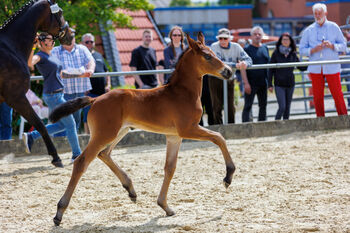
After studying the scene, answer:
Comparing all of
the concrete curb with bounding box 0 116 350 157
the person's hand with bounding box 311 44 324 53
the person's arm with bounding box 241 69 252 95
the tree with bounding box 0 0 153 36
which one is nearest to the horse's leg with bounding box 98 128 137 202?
the concrete curb with bounding box 0 116 350 157

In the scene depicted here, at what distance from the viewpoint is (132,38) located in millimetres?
16828

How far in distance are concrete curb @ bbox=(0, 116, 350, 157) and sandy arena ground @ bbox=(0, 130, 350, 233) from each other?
0.74ft

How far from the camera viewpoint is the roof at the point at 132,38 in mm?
16047

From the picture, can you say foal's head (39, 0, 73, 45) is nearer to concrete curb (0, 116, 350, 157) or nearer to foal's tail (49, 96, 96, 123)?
concrete curb (0, 116, 350, 157)

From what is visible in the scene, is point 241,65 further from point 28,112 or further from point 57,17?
point 28,112

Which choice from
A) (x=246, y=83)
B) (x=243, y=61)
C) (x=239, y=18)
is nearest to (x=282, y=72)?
(x=246, y=83)

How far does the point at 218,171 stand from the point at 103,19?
690cm

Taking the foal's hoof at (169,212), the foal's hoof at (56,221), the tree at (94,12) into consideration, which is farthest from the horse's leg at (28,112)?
the tree at (94,12)

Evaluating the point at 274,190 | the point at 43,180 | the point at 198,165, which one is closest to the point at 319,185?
the point at 274,190

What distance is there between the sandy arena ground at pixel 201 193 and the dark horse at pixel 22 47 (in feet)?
3.03

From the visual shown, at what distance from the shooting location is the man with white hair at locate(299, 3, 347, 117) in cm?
967

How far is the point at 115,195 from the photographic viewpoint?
6.12 metres

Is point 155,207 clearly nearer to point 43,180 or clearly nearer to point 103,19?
point 43,180

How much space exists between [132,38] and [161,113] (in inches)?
470
